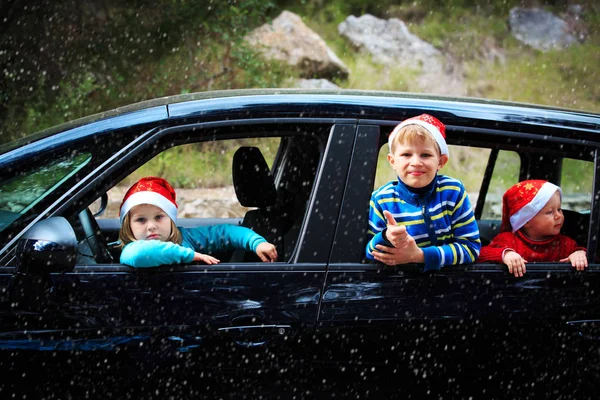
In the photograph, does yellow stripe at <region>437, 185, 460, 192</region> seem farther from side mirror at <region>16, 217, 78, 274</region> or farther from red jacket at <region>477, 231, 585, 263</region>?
side mirror at <region>16, 217, 78, 274</region>

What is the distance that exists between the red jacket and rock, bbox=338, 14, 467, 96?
12.0 meters

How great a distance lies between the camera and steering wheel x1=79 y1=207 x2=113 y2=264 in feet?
9.18

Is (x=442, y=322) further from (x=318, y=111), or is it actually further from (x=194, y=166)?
(x=194, y=166)

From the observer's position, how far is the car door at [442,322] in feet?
7.61

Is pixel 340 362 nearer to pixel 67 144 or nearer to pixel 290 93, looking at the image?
pixel 290 93

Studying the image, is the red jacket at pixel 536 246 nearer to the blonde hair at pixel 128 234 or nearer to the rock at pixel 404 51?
the blonde hair at pixel 128 234

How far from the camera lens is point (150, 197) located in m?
2.66

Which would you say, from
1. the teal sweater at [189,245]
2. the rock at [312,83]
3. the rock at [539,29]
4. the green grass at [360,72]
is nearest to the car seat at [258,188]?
the teal sweater at [189,245]

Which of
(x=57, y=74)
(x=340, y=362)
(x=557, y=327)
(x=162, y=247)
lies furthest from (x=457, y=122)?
(x=57, y=74)

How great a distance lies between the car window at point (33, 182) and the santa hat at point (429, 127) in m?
1.03

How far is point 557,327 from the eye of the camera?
242 cm

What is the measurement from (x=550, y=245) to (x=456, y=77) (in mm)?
12932

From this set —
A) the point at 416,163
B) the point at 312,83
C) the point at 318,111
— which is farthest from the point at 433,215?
the point at 312,83

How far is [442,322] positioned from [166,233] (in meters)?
1.04
